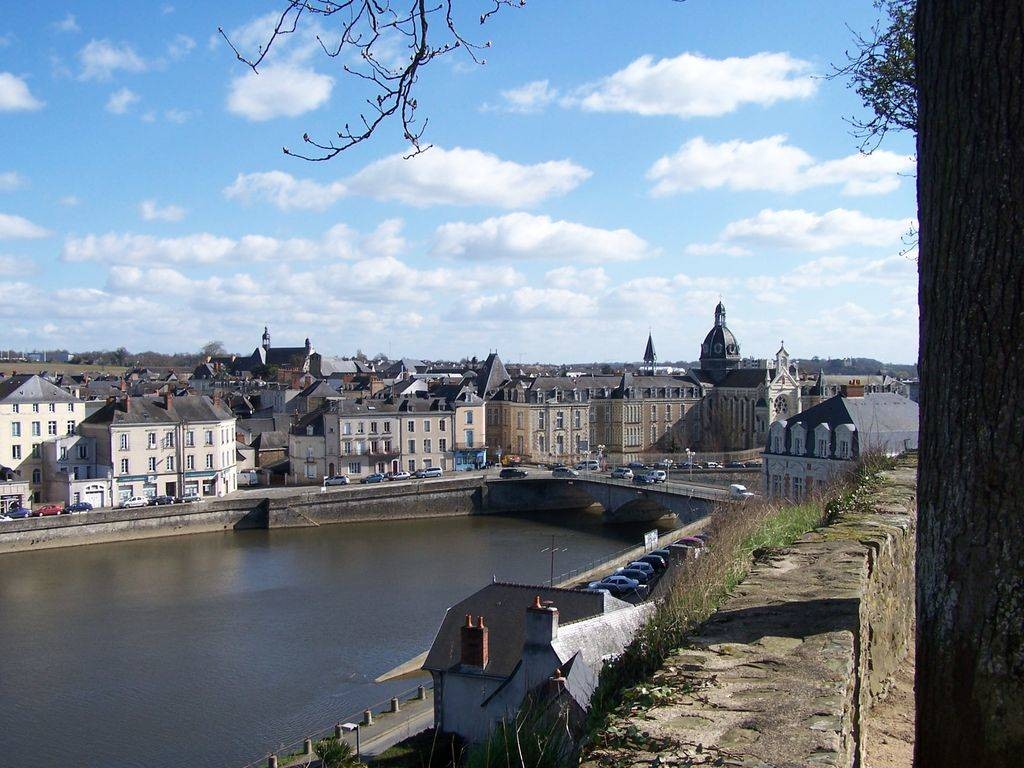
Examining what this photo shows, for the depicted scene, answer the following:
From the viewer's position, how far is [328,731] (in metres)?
12.8

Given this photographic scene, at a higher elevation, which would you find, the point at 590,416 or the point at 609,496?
the point at 590,416

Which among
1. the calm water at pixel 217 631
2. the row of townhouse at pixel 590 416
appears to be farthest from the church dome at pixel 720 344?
the calm water at pixel 217 631

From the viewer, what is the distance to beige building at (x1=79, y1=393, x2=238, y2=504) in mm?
31156

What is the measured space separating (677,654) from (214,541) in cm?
2740

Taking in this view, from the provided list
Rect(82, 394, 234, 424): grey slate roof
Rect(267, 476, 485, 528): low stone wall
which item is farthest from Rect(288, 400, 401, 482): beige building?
Rect(82, 394, 234, 424): grey slate roof

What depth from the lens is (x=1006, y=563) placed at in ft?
6.15

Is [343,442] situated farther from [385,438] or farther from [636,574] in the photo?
[636,574]

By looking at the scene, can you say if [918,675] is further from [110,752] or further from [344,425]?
[344,425]

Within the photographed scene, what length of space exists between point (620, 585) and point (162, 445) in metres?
20.3

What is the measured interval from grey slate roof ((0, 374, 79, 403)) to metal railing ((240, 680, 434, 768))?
23403 millimetres

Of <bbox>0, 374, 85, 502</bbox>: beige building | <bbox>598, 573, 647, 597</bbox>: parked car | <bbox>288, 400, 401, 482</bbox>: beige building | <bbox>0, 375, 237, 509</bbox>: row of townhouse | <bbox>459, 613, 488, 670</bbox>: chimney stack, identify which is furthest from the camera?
<bbox>288, 400, 401, 482</bbox>: beige building

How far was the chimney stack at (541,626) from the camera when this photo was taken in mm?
9625

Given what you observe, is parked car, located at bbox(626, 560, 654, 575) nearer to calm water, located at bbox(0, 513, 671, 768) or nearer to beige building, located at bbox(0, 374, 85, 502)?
calm water, located at bbox(0, 513, 671, 768)

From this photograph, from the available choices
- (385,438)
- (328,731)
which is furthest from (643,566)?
(385,438)
